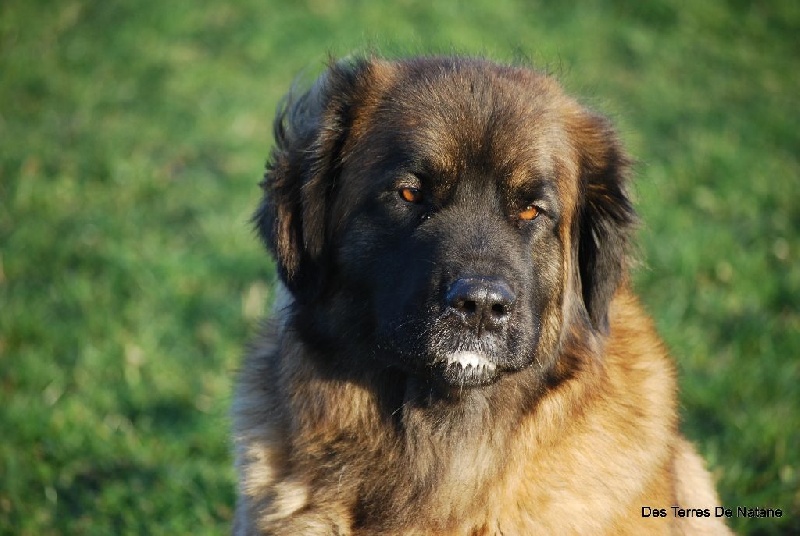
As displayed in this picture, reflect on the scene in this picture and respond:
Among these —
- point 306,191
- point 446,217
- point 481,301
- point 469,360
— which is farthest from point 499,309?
point 306,191

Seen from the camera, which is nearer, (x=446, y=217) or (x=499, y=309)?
(x=499, y=309)

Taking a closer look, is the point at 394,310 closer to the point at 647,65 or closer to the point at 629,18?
the point at 647,65

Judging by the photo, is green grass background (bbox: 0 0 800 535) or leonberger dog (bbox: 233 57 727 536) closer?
leonberger dog (bbox: 233 57 727 536)

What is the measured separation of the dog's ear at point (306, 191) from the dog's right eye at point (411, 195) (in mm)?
320

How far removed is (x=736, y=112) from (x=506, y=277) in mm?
6987

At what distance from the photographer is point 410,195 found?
3.15m

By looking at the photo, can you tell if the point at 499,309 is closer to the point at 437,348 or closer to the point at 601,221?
the point at 437,348

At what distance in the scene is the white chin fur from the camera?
2.91 meters

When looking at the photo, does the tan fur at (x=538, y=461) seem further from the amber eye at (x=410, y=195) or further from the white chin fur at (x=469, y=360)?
the amber eye at (x=410, y=195)

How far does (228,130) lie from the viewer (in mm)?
8359

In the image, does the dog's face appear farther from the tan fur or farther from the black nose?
the tan fur

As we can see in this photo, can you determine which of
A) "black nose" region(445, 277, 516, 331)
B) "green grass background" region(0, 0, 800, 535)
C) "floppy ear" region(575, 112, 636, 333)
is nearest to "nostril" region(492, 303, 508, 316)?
"black nose" region(445, 277, 516, 331)

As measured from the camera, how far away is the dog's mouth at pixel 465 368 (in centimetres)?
292

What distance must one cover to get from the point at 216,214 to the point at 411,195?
4123 mm
